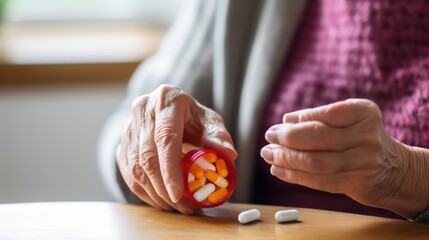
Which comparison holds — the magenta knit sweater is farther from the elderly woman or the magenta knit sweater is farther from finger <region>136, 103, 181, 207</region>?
finger <region>136, 103, 181, 207</region>

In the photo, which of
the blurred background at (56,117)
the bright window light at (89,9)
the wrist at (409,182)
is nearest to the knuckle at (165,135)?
the wrist at (409,182)

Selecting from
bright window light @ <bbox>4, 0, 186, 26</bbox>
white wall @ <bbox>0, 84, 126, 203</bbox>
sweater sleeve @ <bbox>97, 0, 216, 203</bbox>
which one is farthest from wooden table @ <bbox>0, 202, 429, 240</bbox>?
bright window light @ <bbox>4, 0, 186, 26</bbox>

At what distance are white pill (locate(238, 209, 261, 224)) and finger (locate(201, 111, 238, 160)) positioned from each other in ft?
0.22

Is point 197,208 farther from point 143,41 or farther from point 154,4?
point 154,4

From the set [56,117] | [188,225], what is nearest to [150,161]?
[188,225]

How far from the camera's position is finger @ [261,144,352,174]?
77 centimetres

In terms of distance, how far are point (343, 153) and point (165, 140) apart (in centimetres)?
22

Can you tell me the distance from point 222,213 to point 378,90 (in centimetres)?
33

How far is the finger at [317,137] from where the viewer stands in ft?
2.47

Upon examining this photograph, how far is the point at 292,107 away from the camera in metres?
1.16

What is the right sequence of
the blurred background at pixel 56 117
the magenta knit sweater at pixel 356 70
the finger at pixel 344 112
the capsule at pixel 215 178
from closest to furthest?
the finger at pixel 344 112 < the capsule at pixel 215 178 < the magenta knit sweater at pixel 356 70 < the blurred background at pixel 56 117

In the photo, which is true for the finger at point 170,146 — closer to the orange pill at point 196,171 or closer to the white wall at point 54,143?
the orange pill at point 196,171

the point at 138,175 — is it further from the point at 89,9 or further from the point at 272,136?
the point at 89,9

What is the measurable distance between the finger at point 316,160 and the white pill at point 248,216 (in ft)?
0.28
